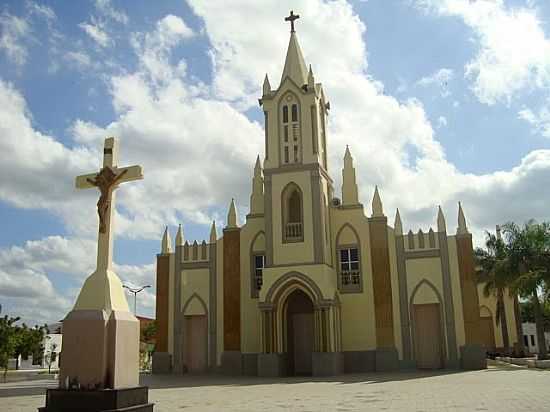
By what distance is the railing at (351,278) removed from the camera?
28875 mm

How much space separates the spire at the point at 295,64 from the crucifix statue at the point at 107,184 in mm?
19594

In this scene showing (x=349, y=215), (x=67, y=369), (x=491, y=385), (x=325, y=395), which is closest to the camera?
(x=67, y=369)

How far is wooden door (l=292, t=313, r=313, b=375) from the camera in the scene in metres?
29.1

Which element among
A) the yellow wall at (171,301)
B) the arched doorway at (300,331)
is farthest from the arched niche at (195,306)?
the arched doorway at (300,331)

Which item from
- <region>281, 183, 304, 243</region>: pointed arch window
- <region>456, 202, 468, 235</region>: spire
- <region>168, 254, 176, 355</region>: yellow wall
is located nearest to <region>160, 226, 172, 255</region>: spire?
<region>168, 254, 176, 355</region>: yellow wall

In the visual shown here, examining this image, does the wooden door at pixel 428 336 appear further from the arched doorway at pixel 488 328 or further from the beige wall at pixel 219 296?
the arched doorway at pixel 488 328

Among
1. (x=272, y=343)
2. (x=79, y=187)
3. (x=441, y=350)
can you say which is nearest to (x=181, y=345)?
(x=272, y=343)

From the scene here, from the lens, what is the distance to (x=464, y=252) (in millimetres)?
28203

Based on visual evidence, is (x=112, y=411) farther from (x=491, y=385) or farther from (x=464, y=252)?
(x=464, y=252)

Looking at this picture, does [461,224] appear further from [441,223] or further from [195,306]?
[195,306]

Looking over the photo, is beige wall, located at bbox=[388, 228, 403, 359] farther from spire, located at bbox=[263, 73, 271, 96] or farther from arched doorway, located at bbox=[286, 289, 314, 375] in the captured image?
spire, located at bbox=[263, 73, 271, 96]

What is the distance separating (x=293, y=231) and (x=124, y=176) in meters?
17.0

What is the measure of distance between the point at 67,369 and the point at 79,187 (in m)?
3.92

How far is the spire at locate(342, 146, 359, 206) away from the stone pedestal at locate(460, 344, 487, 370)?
347 inches
